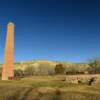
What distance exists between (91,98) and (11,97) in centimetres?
744

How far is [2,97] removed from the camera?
2648 centimetres

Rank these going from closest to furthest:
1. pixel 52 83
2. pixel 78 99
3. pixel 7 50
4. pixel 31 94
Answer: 1. pixel 78 99
2. pixel 31 94
3. pixel 52 83
4. pixel 7 50

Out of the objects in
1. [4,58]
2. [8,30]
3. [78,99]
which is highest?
[8,30]

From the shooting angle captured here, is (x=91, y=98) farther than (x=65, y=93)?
No

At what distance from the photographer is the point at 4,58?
5819 cm

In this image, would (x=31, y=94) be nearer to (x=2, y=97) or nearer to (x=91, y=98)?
(x=2, y=97)

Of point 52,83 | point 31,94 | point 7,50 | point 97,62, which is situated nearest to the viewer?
point 31,94

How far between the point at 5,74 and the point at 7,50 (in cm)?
503

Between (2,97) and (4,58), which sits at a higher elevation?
(4,58)

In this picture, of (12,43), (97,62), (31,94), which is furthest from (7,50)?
(97,62)

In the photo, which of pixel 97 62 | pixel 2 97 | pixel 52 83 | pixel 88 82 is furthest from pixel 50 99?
pixel 97 62

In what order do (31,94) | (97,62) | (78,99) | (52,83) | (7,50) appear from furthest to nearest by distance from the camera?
(97,62), (7,50), (52,83), (31,94), (78,99)

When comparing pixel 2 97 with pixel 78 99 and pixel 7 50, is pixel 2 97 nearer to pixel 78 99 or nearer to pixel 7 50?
pixel 78 99

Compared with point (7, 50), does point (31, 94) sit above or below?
below
